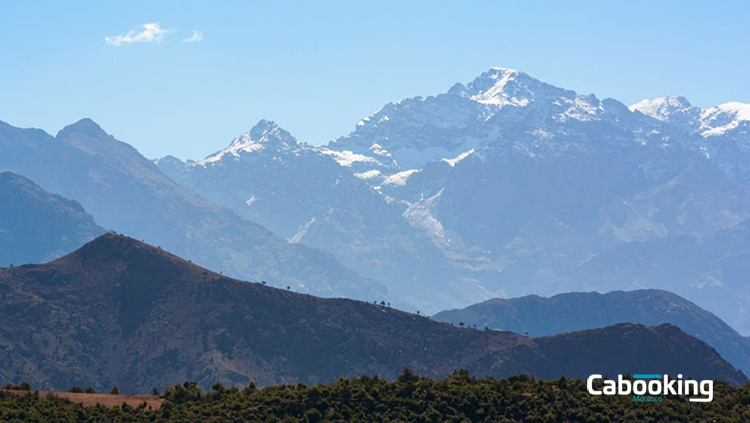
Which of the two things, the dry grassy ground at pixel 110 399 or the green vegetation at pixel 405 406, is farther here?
the dry grassy ground at pixel 110 399

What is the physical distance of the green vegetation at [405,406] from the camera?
115188mm

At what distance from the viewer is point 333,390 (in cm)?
12294

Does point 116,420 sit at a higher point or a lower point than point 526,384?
lower

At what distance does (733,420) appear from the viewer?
114 m

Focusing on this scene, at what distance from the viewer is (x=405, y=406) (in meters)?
120

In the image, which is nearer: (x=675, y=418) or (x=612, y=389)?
(x=675, y=418)

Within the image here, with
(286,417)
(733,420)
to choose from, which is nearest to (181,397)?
(286,417)

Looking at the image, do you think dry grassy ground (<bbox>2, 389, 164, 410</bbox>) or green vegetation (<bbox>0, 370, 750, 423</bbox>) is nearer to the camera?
green vegetation (<bbox>0, 370, 750, 423</bbox>)

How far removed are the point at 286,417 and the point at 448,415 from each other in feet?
54.4

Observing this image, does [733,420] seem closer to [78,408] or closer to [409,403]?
[409,403]

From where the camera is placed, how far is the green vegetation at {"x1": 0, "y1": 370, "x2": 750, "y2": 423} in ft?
378

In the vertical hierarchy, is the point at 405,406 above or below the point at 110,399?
above

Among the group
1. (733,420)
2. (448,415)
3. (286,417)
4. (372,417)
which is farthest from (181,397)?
(733,420)

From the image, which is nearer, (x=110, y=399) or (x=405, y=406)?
(x=405, y=406)
